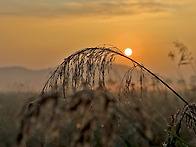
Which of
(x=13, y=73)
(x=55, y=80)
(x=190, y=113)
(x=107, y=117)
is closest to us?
(x=107, y=117)

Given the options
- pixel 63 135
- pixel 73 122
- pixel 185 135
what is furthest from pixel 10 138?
pixel 185 135

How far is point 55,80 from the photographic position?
1829 millimetres

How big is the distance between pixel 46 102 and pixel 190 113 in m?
1.05

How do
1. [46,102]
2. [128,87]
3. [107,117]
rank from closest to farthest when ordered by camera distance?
[46,102] → [107,117] → [128,87]

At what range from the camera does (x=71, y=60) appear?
1.89m

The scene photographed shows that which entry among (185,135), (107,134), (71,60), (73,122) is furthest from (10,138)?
(107,134)

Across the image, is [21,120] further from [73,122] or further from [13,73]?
[13,73]

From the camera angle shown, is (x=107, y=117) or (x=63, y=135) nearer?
(x=107, y=117)

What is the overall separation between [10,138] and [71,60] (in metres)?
3.36

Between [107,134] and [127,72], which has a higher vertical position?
[127,72]

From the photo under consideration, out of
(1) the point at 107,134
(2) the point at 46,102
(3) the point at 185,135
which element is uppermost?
(2) the point at 46,102

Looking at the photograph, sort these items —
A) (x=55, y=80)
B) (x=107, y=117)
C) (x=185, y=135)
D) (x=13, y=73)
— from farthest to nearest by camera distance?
(x=13, y=73) < (x=185, y=135) < (x=55, y=80) < (x=107, y=117)

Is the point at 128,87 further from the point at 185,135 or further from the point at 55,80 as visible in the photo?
the point at 185,135

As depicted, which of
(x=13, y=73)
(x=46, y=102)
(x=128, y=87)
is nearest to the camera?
(x=46, y=102)
